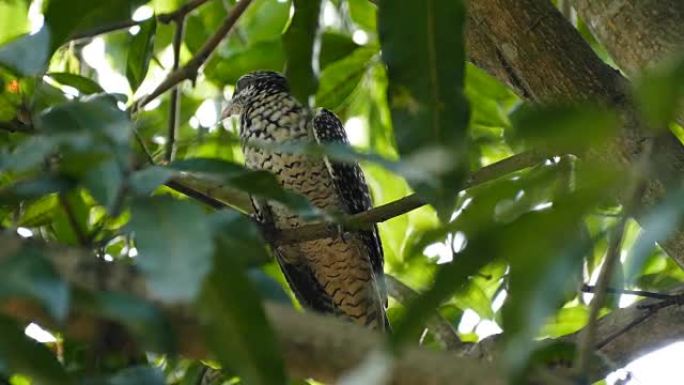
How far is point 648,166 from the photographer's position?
833 millimetres

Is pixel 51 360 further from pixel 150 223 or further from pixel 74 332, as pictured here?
pixel 150 223

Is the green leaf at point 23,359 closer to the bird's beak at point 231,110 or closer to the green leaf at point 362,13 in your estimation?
the green leaf at point 362,13

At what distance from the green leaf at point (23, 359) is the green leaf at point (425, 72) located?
38 cm

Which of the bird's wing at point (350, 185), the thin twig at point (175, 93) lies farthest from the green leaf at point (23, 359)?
the bird's wing at point (350, 185)

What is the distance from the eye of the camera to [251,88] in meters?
3.50

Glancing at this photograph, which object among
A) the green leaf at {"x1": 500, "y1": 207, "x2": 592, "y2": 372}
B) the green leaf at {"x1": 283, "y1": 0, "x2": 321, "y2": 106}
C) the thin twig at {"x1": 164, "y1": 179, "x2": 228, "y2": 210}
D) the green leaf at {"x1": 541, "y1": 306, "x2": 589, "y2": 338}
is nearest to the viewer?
the green leaf at {"x1": 500, "y1": 207, "x2": 592, "y2": 372}

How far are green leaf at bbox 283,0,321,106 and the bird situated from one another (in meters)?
1.62

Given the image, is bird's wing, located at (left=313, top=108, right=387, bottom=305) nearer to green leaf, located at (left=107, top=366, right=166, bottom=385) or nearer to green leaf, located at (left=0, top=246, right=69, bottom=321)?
green leaf, located at (left=107, top=366, right=166, bottom=385)

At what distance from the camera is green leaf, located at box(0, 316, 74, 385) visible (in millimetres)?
943

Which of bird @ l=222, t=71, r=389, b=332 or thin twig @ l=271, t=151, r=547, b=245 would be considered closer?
thin twig @ l=271, t=151, r=547, b=245

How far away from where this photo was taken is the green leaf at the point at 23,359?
0.94 metres

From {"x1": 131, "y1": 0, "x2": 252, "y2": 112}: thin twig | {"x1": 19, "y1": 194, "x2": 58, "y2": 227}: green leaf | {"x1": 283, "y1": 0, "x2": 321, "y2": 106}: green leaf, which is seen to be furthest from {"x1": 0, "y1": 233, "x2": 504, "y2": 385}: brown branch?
{"x1": 131, "y1": 0, "x2": 252, "y2": 112}: thin twig

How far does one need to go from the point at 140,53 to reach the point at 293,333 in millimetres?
1469

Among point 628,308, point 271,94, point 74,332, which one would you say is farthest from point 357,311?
point 74,332
